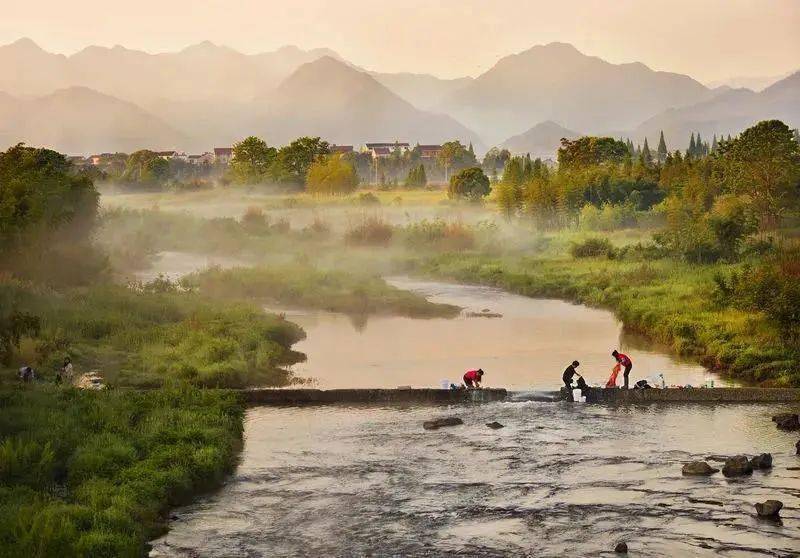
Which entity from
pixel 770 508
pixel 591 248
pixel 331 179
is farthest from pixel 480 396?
pixel 331 179

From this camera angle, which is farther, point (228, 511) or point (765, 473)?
point (765, 473)

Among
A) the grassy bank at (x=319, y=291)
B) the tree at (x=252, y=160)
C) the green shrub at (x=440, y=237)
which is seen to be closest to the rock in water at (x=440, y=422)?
the grassy bank at (x=319, y=291)

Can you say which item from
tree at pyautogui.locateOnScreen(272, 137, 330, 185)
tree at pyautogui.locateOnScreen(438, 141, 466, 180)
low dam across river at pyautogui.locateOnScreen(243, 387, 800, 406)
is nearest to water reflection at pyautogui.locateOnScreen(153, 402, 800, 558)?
low dam across river at pyautogui.locateOnScreen(243, 387, 800, 406)

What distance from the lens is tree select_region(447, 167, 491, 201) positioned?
125000 mm

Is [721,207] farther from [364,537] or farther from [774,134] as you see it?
[364,537]

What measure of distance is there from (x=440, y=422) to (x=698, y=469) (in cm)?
843

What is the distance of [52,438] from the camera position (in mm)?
27562

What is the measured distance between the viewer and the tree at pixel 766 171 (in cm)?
7938

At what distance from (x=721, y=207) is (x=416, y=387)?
4556cm

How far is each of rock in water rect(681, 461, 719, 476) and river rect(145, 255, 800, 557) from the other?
0.32 m

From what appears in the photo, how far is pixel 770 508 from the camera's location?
79.3 ft

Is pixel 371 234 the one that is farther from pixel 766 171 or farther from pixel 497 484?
pixel 497 484

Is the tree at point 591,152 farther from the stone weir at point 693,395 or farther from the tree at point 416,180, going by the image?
the stone weir at point 693,395

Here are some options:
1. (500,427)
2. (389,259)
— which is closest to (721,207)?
(389,259)
